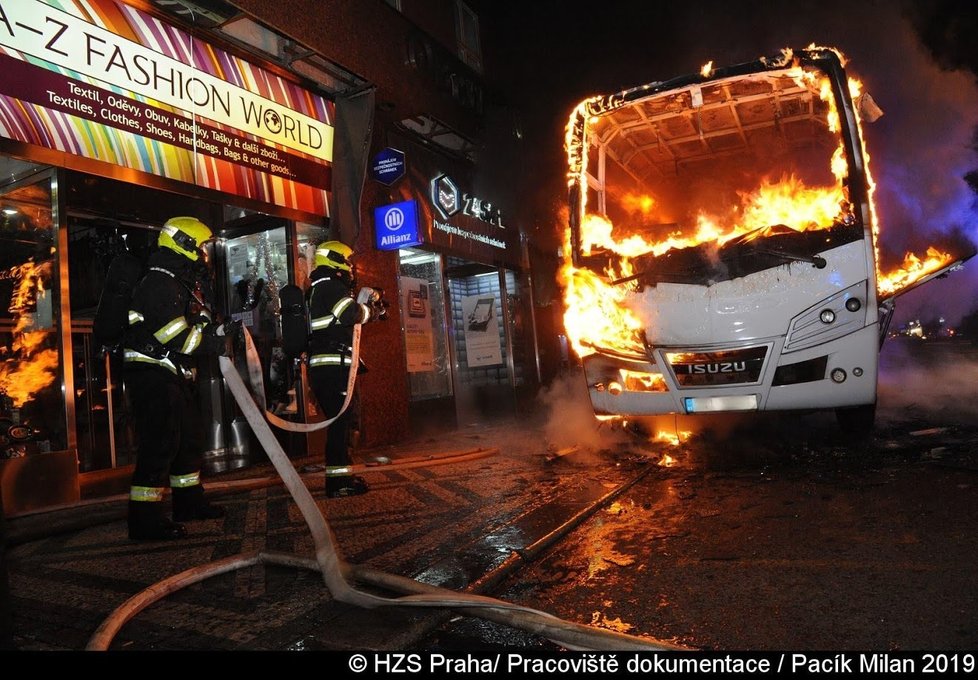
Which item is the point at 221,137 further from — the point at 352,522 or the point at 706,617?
the point at 706,617

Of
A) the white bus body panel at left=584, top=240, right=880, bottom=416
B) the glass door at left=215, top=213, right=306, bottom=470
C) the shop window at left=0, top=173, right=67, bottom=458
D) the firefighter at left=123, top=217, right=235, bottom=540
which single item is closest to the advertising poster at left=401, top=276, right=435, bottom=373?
the glass door at left=215, top=213, right=306, bottom=470

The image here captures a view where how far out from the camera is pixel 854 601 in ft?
7.98

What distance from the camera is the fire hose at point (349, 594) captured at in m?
2.14

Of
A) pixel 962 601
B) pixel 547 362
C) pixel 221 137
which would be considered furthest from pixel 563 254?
pixel 547 362

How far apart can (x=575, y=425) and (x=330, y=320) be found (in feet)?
12.6

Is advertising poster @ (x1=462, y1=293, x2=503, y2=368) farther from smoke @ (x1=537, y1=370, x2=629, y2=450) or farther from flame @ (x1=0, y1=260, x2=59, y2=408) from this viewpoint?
flame @ (x1=0, y1=260, x2=59, y2=408)

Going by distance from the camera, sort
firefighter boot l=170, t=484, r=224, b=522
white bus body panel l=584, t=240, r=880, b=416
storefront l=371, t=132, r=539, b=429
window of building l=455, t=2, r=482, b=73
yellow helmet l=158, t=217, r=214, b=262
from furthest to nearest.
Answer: window of building l=455, t=2, r=482, b=73 < storefront l=371, t=132, r=539, b=429 < white bus body panel l=584, t=240, r=880, b=416 < firefighter boot l=170, t=484, r=224, b=522 < yellow helmet l=158, t=217, r=214, b=262

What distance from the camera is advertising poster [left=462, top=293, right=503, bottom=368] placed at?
11.6m

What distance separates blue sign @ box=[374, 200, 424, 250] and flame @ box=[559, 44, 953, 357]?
274cm

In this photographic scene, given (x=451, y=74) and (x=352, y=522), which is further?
(x=451, y=74)

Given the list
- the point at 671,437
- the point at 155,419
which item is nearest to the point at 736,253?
the point at 671,437

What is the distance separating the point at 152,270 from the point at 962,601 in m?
4.60

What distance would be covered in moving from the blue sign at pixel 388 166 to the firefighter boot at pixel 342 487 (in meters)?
4.80

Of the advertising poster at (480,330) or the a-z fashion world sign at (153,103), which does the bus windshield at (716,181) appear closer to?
the a-z fashion world sign at (153,103)
